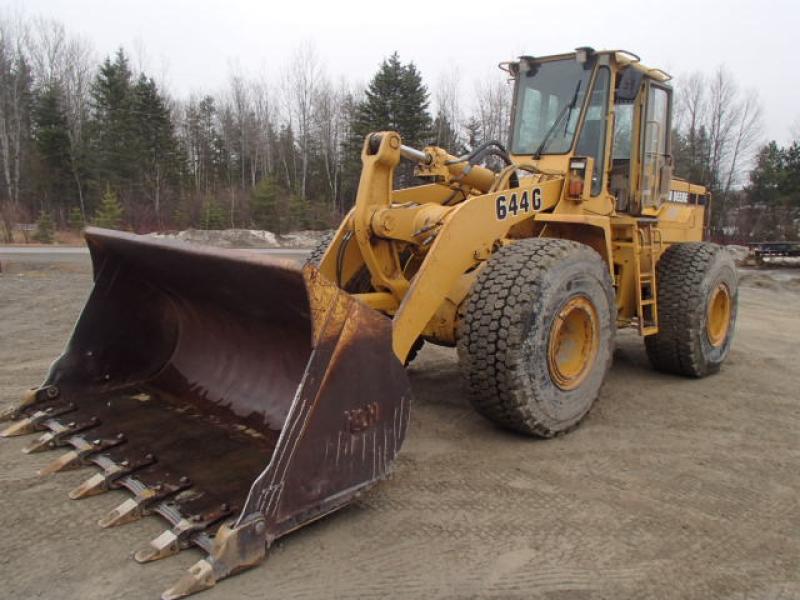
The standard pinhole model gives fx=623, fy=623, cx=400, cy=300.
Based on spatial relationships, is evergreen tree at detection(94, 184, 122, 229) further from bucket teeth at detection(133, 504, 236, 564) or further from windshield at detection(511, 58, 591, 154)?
bucket teeth at detection(133, 504, 236, 564)

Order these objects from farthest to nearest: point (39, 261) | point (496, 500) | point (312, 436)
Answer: point (39, 261), point (496, 500), point (312, 436)

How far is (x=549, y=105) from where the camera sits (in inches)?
201

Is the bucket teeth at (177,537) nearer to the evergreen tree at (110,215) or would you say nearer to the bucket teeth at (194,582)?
the bucket teeth at (194,582)

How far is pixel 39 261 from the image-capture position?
46.8 feet

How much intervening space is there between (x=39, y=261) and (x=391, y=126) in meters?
20.8

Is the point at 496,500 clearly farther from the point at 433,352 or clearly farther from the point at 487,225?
the point at 433,352

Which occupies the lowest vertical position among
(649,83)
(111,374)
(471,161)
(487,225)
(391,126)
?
(111,374)

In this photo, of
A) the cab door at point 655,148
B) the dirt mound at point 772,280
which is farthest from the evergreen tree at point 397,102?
the cab door at point 655,148

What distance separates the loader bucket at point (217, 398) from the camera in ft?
8.38

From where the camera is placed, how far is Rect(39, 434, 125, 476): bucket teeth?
3.17 m

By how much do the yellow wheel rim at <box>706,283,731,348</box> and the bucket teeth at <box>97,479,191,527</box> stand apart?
4.85m

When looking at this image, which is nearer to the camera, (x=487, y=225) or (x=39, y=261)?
(x=487, y=225)

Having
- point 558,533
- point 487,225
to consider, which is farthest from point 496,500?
point 487,225

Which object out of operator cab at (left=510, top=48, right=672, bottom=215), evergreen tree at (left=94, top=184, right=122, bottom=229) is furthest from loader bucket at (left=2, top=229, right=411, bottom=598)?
evergreen tree at (left=94, top=184, right=122, bottom=229)
